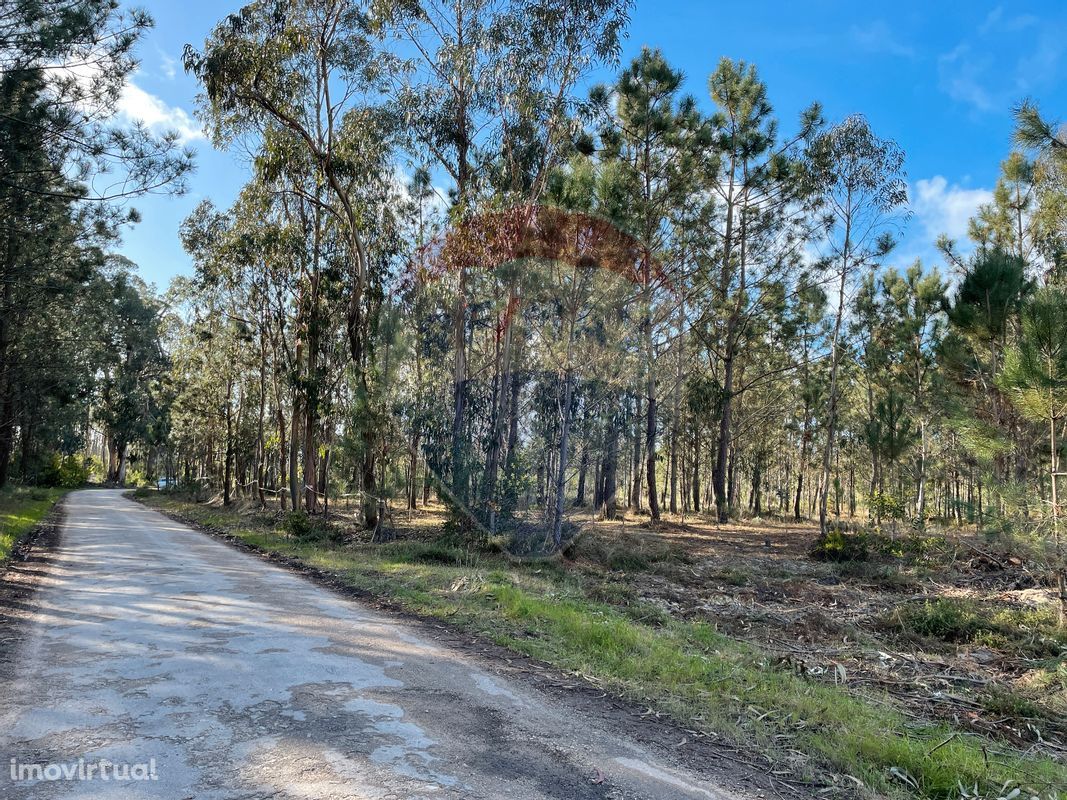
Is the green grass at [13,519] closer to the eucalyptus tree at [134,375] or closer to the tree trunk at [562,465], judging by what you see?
the tree trunk at [562,465]

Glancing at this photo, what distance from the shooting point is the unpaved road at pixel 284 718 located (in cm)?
351

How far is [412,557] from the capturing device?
549 inches

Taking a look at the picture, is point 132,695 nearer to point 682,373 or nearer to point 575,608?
point 575,608

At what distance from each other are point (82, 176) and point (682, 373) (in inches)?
846

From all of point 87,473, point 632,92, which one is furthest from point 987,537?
point 87,473

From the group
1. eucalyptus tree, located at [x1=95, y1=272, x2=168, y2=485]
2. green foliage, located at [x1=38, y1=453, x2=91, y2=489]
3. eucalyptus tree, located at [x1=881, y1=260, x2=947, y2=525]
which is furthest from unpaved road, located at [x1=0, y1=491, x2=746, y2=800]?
green foliage, located at [x1=38, y1=453, x2=91, y2=489]

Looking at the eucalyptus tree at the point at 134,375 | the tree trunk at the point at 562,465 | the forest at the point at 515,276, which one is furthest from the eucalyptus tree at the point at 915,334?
the eucalyptus tree at the point at 134,375

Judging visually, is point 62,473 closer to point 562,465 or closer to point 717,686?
point 562,465

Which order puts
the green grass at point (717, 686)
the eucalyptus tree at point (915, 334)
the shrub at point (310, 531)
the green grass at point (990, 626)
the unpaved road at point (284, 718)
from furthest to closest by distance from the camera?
the eucalyptus tree at point (915, 334), the shrub at point (310, 531), the green grass at point (990, 626), the green grass at point (717, 686), the unpaved road at point (284, 718)
